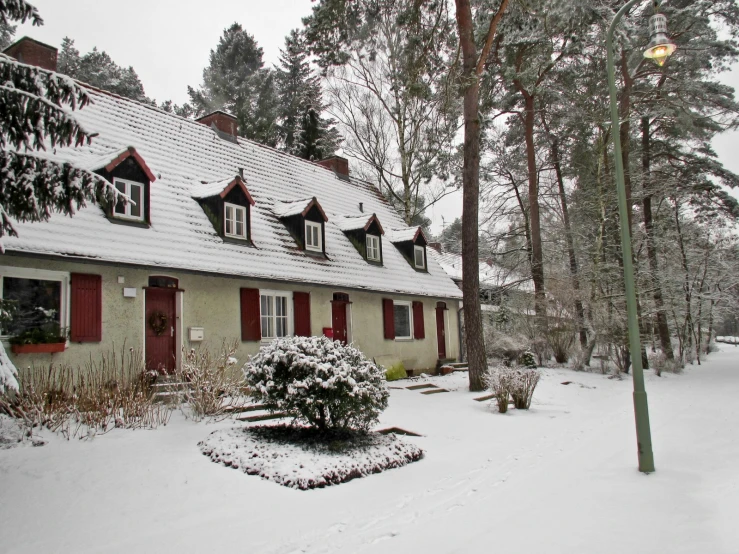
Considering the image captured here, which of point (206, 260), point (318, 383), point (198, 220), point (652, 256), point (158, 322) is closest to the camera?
point (318, 383)

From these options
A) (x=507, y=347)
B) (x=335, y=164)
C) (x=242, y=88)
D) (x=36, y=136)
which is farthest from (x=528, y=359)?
(x=242, y=88)

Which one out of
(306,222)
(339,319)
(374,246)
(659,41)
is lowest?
(339,319)

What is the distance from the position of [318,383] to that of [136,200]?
6780 mm

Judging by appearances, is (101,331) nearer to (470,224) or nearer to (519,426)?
(519,426)

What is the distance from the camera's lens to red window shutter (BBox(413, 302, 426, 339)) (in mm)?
19203

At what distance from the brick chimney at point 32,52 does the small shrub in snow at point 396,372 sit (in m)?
12.0

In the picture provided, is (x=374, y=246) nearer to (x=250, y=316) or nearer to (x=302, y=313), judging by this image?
(x=302, y=313)

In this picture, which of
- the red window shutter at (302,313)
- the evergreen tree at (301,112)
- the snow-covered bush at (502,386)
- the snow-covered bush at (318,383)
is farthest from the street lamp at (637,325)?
the evergreen tree at (301,112)

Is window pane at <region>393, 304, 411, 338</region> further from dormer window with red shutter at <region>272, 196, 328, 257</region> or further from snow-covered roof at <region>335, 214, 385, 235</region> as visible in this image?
dormer window with red shutter at <region>272, 196, 328, 257</region>

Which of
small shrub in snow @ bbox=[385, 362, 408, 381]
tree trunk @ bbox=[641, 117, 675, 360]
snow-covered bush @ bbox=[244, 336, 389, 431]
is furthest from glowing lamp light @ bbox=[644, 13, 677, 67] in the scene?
tree trunk @ bbox=[641, 117, 675, 360]

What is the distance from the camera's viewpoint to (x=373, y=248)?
18.5 meters

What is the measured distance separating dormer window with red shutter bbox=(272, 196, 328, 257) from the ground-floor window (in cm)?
175

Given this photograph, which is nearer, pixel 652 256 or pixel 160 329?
pixel 160 329

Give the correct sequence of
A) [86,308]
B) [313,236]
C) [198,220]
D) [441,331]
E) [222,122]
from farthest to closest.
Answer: [441,331], [222,122], [313,236], [198,220], [86,308]
